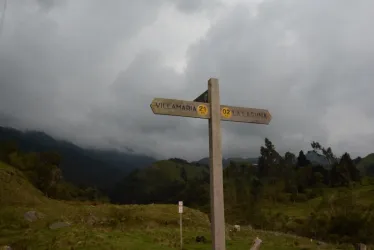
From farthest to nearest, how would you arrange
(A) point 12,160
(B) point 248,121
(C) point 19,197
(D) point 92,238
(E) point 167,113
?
(A) point 12,160 < (C) point 19,197 < (D) point 92,238 < (B) point 248,121 < (E) point 167,113

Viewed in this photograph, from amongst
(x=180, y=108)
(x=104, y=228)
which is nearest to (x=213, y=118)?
(x=180, y=108)

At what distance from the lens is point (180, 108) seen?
8094 millimetres

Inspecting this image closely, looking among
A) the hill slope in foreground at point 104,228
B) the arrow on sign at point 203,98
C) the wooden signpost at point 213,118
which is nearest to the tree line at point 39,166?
the hill slope in foreground at point 104,228

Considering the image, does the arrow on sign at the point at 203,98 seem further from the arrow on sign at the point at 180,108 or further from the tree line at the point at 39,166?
the tree line at the point at 39,166

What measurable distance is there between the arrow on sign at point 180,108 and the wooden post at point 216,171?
0.61ft

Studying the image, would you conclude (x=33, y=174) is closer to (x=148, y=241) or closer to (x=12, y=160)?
(x=12, y=160)

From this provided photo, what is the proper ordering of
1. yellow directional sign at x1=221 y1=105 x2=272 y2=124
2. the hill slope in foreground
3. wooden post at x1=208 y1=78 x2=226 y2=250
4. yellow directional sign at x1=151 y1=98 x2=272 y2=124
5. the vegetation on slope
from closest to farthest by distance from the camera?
wooden post at x1=208 y1=78 x2=226 y2=250
yellow directional sign at x1=151 y1=98 x2=272 y2=124
yellow directional sign at x1=221 y1=105 x2=272 y2=124
the hill slope in foreground
the vegetation on slope

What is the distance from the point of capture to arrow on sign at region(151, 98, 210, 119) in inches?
310

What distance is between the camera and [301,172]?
124 m

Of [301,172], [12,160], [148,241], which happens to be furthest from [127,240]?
[301,172]

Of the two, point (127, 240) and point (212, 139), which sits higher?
point (212, 139)

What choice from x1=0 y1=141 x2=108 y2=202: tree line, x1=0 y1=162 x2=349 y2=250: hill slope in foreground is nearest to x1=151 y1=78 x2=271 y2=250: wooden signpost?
x1=0 y1=162 x2=349 y2=250: hill slope in foreground

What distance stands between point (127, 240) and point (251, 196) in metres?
72.1

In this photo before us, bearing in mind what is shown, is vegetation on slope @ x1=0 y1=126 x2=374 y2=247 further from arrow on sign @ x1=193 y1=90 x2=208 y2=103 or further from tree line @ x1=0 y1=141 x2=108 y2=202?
arrow on sign @ x1=193 y1=90 x2=208 y2=103
